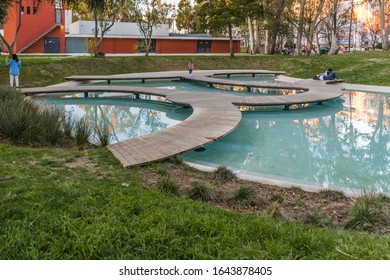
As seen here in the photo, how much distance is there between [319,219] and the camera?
165 inches

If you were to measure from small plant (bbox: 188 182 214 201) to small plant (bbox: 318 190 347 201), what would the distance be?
159cm

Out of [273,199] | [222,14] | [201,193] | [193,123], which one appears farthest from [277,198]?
[222,14]

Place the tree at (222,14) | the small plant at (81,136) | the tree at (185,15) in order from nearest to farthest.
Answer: the small plant at (81,136), the tree at (222,14), the tree at (185,15)

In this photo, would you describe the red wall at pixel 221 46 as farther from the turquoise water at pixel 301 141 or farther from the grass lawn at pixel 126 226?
the grass lawn at pixel 126 226

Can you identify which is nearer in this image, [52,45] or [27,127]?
[27,127]

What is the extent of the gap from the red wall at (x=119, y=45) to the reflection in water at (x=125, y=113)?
26.0 metres

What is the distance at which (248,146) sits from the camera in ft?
28.6

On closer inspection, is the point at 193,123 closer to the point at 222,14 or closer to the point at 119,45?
the point at 222,14

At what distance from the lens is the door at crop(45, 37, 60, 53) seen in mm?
38000

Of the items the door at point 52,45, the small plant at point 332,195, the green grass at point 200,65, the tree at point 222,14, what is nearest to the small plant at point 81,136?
the small plant at point 332,195

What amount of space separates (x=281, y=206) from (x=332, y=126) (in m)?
7.07

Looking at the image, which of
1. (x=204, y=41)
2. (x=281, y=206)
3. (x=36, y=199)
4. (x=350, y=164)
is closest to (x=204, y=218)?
(x=281, y=206)

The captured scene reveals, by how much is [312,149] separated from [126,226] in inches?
239

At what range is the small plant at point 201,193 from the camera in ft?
15.9
